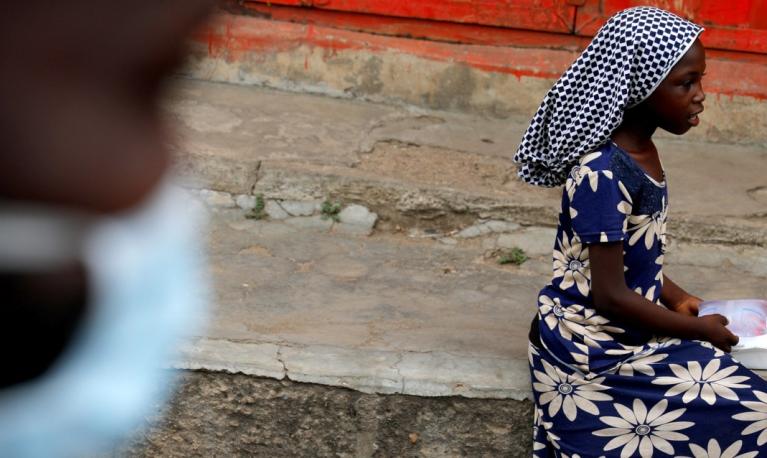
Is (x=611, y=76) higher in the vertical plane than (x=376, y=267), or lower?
higher

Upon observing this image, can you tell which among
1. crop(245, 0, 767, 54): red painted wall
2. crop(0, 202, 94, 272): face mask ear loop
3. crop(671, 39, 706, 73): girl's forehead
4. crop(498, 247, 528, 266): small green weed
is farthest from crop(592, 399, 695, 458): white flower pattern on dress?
crop(245, 0, 767, 54): red painted wall

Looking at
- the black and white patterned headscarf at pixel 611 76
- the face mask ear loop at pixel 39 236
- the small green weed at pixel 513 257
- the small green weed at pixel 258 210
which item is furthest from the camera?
the small green weed at pixel 258 210

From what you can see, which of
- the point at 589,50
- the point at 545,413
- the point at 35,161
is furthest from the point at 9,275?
the point at 545,413

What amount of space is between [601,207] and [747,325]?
65 centimetres

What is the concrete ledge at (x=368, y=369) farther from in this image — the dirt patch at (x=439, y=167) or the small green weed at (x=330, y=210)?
the dirt patch at (x=439, y=167)

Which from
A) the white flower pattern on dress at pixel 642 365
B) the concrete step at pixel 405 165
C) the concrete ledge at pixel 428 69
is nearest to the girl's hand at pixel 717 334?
the white flower pattern on dress at pixel 642 365

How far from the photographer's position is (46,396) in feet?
3.85

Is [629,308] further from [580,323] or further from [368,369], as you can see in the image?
[368,369]

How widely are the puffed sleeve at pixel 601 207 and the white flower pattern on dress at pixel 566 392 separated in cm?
39

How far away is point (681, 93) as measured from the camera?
2.70m

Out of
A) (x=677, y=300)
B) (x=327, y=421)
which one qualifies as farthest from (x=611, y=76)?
(x=327, y=421)

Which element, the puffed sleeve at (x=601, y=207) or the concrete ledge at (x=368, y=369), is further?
the concrete ledge at (x=368, y=369)

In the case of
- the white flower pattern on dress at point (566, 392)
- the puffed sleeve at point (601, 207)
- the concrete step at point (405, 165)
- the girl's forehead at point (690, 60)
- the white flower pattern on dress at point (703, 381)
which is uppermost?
the girl's forehead at point (690, 60)

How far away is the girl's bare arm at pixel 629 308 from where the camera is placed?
271 centimetres
